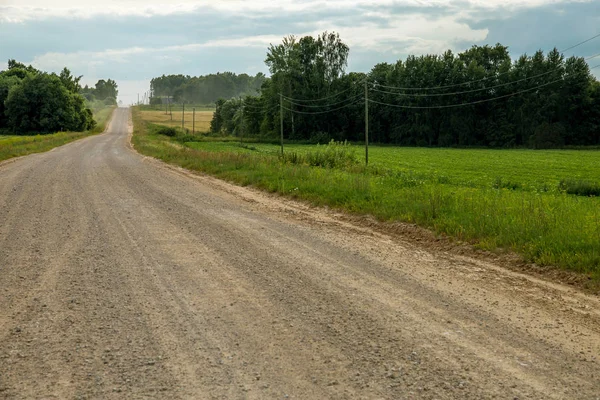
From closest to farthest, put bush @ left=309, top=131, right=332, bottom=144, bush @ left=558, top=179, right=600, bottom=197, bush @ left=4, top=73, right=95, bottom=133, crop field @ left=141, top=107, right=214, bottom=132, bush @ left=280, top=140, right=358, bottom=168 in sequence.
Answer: bush @ left=558, top=179, right=600, bottom=197
bush @ left=280, top=140, right=358, bottom=168
bush @ left=4, top=73, right=95, bottom=133
bush @ left=309, top=131, right=332, bottom=144
crop field @ left=141, top=107, right=214, bottom=132

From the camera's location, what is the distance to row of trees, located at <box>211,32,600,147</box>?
77.2 metres

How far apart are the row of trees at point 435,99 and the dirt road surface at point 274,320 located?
7365cm

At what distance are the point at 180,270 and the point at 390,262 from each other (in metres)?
2.92

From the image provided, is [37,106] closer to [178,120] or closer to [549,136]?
[178,120]

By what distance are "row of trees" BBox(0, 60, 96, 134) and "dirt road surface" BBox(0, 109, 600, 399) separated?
274 feet

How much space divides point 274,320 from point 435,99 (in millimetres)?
84589

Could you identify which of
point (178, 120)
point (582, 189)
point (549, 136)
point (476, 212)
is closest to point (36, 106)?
point (178, 120)

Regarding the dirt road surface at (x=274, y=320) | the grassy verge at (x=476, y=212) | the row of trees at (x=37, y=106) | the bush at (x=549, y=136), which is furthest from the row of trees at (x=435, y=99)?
the dirt road surface at (x=274, y=320)

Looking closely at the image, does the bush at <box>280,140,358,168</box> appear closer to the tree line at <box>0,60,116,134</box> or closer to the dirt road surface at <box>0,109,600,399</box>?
the dirt road surface at <box>0,109,600,399</box>

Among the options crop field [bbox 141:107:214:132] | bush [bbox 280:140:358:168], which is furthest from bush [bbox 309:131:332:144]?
bush [bbox 280:140:358:168]

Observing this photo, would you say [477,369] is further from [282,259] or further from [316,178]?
[316,178]

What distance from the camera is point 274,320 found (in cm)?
562

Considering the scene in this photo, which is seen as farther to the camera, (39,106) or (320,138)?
(320,138)

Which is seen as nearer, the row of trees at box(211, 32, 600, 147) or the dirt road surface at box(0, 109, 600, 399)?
the dirt road surface at box(0, 109, 600, 399)
